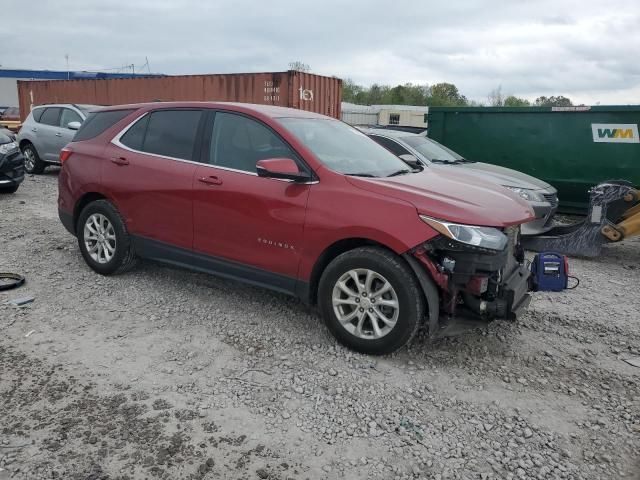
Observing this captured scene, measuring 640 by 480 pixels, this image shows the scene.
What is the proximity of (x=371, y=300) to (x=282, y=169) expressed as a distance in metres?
1.12

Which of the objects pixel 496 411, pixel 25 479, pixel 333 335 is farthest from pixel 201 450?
pixel 496 411

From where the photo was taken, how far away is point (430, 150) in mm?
8547

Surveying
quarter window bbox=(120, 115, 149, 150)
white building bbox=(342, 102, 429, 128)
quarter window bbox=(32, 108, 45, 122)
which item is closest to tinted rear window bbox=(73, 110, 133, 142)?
quarter window bbox=(120, 115, 149, 150)

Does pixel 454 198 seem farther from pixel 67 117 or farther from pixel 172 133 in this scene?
pixel 67 117

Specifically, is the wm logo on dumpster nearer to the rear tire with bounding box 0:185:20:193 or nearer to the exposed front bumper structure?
the exposed front bumper structure

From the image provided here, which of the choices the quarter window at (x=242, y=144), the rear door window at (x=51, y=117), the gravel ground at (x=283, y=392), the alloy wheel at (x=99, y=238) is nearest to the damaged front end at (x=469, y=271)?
the gravel ground at (x=283, y=392)

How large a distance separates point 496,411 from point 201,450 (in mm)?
1747

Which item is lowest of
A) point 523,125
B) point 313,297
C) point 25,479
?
point 25,479

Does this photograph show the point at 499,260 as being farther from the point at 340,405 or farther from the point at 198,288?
the point at 198,288

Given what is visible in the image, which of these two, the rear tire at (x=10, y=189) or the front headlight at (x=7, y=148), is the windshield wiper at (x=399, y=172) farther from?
the rear tire at (x=10, y=189)

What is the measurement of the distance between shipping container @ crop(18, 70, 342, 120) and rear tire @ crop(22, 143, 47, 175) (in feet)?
13.9

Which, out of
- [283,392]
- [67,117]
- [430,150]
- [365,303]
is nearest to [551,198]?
[430,150]

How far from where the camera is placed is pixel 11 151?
31.5 feet

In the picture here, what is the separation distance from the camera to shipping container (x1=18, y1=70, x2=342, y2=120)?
13789 millimetres
